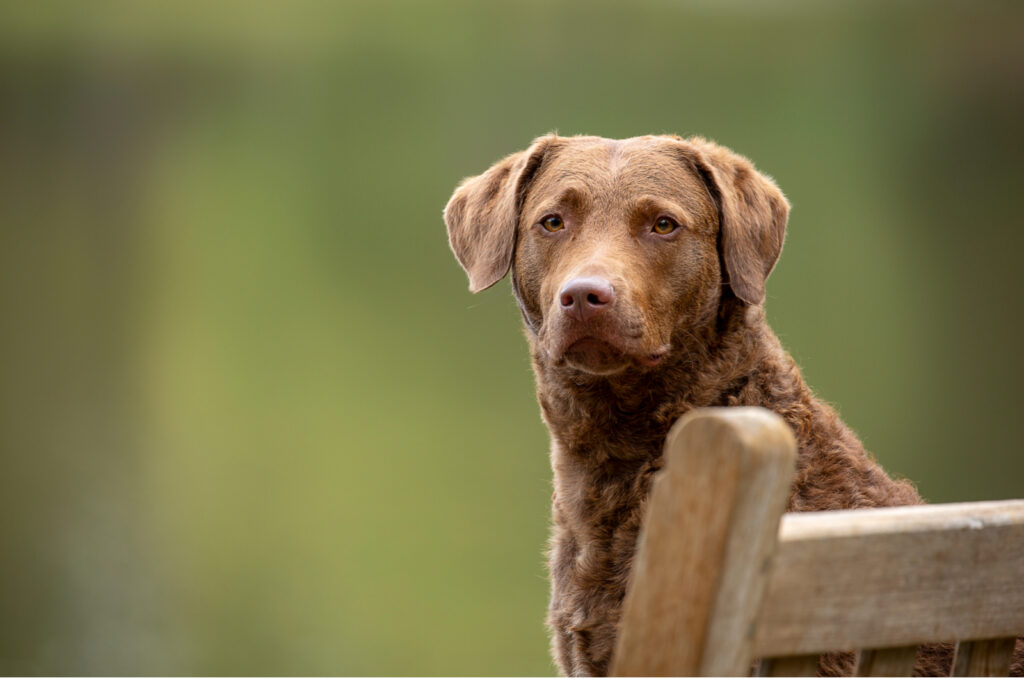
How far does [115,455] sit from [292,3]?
3.22 m

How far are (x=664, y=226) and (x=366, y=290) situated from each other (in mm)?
5413

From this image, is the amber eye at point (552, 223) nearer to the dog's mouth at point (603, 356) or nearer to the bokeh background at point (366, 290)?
the dog's mouth at point (603, 356)

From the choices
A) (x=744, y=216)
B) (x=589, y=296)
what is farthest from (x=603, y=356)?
(x=744, y=216)

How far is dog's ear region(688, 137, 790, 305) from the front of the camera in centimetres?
232

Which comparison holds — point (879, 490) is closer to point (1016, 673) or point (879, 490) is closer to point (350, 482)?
point (1016, 673)

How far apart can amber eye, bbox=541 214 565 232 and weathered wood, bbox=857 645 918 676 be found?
146cm

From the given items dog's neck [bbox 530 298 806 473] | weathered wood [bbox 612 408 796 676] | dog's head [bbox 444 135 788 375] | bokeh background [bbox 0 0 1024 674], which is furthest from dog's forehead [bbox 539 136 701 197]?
bokeh background [bbox 0 0 1024 674]

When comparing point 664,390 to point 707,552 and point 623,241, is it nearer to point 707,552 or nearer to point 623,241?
point 623,241

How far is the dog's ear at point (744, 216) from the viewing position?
2.32m

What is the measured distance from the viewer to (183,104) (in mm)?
7828

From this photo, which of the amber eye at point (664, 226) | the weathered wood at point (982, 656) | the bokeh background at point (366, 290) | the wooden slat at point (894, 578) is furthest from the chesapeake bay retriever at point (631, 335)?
the bokeh background at point (366, 290)

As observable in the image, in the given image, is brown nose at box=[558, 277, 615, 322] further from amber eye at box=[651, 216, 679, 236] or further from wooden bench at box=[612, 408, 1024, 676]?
wooden bench at box=[612, 408, 1024, 676]

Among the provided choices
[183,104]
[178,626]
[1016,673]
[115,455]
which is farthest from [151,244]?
[1016,673]

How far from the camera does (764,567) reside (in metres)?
0.88
